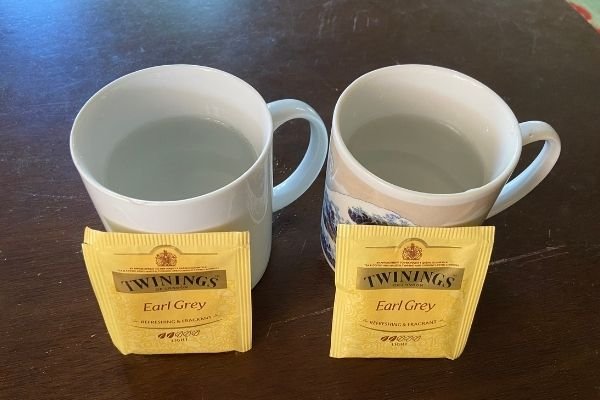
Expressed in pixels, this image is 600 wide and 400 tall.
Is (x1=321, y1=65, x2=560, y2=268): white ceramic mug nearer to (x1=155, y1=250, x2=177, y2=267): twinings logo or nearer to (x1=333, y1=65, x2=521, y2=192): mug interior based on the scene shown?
(x1=333, y1=65, x2=521, y2=192): mug interior

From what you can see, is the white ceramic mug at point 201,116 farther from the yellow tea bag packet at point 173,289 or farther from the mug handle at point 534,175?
the mug handle at point 534,175

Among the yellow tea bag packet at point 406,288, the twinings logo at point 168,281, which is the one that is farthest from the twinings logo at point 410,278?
the twinings logo at point 168,281

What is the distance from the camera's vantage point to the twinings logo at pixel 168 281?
478 millimetres

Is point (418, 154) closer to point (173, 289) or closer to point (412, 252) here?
point (412, 252)

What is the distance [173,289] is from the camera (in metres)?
0.49

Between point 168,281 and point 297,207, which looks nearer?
point 168,281

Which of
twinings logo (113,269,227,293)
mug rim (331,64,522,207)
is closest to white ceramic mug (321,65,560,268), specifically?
mug rim (331,64,522,207)

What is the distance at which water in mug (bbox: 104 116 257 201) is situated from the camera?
55 cm

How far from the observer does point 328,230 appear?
0.57 meters

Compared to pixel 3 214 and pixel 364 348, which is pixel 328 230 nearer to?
pixel 364 348

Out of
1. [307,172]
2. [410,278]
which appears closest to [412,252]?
[410,278]

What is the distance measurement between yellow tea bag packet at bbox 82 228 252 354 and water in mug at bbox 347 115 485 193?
16 cm

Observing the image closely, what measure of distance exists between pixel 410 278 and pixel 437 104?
0.18 m

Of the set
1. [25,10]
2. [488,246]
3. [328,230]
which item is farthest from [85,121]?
[25,10]
